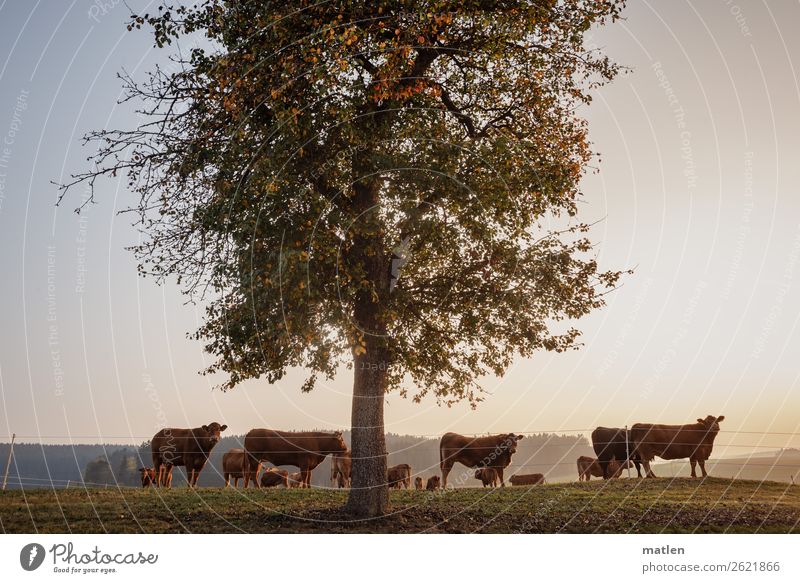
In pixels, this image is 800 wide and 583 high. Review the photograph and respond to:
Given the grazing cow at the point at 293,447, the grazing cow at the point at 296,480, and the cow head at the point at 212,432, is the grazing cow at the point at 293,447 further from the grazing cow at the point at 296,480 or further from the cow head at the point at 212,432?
the cow head at the point at 212,432

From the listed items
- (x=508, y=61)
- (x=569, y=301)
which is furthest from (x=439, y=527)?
(x=508, y=61)

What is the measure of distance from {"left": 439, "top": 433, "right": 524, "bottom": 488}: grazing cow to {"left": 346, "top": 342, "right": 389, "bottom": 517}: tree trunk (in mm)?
10392

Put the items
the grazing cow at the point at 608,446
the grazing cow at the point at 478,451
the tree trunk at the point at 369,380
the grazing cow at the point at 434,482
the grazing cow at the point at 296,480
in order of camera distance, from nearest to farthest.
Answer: the tree trunk at the point at 369,380
the grazing cow at the point at 296,480
the grazing cow at the point at 478,451
the grazing cow at the point at 608,446
the grazing cow at the point at 434,482

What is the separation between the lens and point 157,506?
17.2 meters

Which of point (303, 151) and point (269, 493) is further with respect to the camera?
point (269, 493)

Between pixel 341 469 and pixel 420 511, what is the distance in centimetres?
1147

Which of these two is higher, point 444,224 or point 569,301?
point 444,224

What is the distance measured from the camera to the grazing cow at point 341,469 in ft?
92.7

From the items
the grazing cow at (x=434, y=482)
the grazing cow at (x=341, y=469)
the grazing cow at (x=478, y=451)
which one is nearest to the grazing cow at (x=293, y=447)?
the grazing cow at (x=341, y=469)

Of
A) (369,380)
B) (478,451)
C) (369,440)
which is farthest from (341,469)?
(369,380)

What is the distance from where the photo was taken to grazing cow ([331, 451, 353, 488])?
28.3 m

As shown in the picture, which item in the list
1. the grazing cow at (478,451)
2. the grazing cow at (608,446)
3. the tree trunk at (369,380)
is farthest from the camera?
the grazing cow at (608,446)

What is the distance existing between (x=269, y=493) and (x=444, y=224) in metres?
9.66
